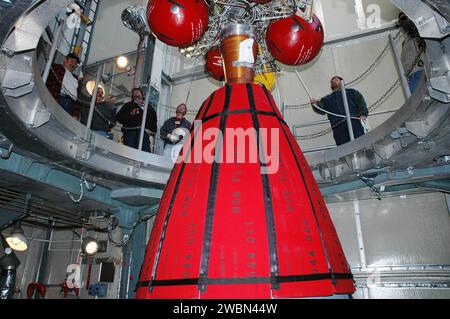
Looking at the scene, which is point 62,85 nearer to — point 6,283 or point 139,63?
point 139,63

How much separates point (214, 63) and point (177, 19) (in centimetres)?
122

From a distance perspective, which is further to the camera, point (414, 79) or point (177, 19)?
point (414, 79)

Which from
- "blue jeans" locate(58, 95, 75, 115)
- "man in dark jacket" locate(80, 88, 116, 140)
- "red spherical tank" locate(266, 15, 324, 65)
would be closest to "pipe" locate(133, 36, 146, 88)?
"man in dark jacket" locate(80, 88, 116, 140)

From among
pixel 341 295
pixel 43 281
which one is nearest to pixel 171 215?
pixel 341 295

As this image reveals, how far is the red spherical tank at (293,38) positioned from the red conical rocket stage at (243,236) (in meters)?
1.35

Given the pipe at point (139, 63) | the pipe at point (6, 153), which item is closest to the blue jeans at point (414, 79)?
the pipe at point (6, 153)

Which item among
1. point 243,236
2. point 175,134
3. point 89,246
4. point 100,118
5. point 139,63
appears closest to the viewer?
point 243,236

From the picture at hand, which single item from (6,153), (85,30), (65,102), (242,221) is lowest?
(242,221)

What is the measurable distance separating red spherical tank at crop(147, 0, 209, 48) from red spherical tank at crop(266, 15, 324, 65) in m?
0.87

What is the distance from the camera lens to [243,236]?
2279 millimetres

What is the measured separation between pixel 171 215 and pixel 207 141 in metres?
0.75

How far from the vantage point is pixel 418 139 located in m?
4.06

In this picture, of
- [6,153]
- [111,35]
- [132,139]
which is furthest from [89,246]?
[111,35]

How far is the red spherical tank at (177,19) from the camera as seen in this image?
3.40 metres
